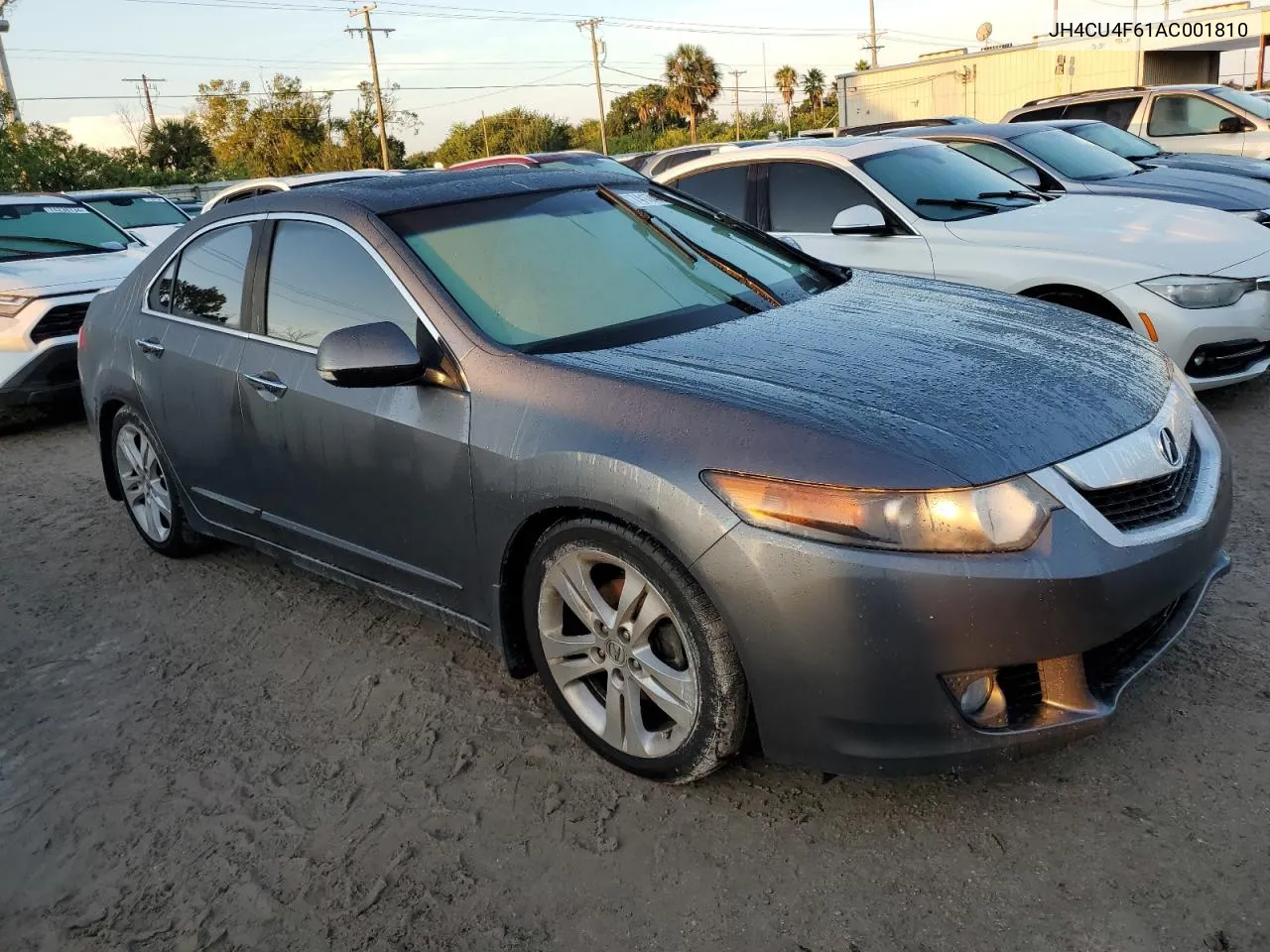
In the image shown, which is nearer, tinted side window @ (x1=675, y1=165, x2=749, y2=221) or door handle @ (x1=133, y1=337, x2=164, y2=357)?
door handle @ (x1=133, y1=337, x2=164, y2=357)

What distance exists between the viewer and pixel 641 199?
4.02m

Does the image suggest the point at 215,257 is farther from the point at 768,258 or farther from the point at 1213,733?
the point at 1213,733

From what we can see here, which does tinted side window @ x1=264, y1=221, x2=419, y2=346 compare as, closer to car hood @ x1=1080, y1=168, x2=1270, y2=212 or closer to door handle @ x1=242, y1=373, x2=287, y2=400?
door handle @ x1=242, y1=373, x2=287, y2=400

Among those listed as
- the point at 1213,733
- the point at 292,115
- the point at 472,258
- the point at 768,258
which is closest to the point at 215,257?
the point at 472,258

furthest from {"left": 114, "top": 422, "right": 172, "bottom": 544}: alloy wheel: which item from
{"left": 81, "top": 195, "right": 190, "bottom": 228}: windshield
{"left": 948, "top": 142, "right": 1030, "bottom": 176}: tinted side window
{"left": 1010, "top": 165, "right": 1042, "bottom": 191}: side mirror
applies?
{"left": 81, "top": 195, "right": 190, "bottom": 228}: windshield

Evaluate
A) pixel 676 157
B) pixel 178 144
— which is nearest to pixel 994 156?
pixel 676 157

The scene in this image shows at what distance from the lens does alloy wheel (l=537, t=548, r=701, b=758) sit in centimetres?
266

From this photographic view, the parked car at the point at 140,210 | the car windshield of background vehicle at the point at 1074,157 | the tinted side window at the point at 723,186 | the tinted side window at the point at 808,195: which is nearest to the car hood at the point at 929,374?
the tinted side window at the point at 808,195

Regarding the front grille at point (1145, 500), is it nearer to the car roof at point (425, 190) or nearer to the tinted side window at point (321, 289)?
the tinted side window at point (321, 289)

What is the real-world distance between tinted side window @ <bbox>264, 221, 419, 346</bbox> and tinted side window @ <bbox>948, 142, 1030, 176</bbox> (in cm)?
663

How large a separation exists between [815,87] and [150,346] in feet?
280

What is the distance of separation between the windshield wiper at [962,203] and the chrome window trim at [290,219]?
3908 millimetres

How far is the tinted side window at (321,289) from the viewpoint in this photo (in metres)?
3.31

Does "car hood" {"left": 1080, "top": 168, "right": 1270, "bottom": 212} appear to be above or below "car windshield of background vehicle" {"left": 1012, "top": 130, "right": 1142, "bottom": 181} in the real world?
below
